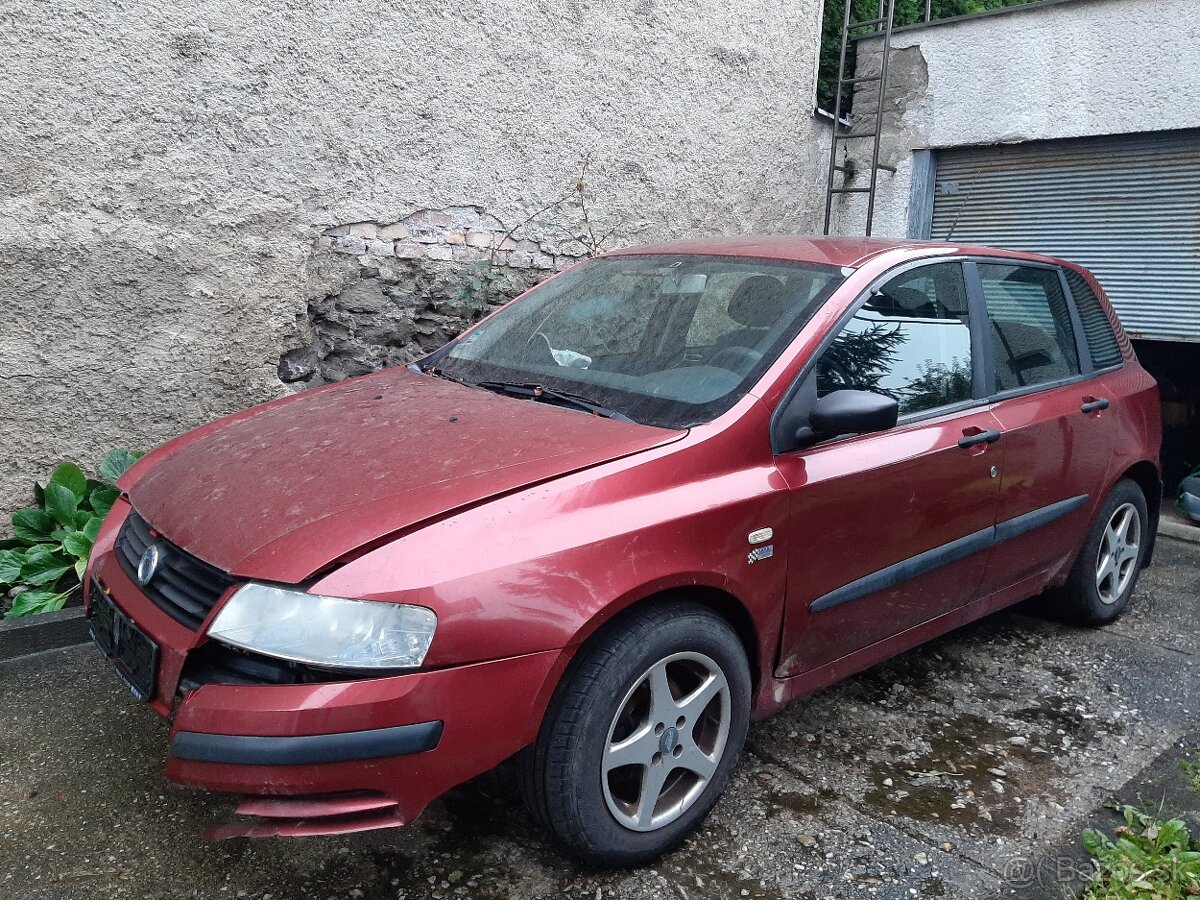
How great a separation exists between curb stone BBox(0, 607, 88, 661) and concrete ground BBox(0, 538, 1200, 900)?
0.21 ft

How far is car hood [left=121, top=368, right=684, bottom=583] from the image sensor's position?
209 centimetres

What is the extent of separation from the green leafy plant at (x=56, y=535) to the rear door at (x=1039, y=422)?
335 cm

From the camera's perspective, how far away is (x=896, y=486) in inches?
111

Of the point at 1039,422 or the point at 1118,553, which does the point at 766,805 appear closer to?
the point at 1039,422

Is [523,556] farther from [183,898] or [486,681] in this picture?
[183,898]

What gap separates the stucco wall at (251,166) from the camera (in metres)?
3.96

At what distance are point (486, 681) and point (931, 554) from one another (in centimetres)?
161

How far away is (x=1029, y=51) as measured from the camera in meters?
6.54

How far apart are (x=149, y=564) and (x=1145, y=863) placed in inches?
101

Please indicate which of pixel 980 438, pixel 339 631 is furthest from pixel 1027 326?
pixel 339 631

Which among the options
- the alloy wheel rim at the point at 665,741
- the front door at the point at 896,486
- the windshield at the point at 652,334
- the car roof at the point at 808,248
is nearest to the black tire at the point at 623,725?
the alloy wheel rim at the point at 665,741

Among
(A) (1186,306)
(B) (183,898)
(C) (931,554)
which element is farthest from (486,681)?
(A) (1186,306)

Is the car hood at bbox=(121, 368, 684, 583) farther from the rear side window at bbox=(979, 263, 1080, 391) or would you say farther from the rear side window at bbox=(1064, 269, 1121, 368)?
the rear side window at bbox=(1064, 269, 1121, 368)

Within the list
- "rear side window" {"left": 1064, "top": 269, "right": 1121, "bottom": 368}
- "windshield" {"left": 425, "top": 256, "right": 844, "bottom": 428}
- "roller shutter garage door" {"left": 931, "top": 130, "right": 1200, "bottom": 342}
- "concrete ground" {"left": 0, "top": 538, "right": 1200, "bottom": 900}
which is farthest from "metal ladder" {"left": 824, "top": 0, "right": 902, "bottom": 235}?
"concrete ground" {"left": 0, "top": 538, "right": 1200, "bottom": 900}
